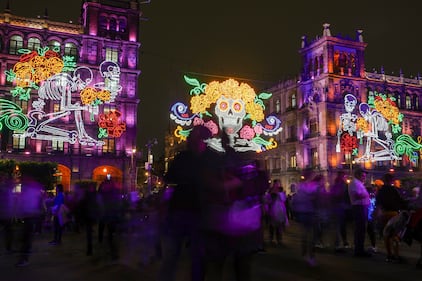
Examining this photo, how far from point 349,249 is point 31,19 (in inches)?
1674

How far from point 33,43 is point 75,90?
7200mm

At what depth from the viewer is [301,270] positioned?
852 centimetres

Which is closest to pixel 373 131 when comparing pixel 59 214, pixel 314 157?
pixel 314 157

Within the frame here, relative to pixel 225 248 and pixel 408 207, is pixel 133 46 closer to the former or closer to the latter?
pixel 408 207

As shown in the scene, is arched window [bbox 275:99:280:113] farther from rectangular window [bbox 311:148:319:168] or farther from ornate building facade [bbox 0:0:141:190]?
ornate building facade [bbox 0:0:141:190]

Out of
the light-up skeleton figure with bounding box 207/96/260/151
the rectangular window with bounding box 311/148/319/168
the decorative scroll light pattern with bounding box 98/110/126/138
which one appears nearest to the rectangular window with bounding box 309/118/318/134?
the rectangular window with bounding box 311/148/319/168

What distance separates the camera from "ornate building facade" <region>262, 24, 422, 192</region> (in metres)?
54.0

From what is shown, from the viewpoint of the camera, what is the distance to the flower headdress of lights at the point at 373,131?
52.1m

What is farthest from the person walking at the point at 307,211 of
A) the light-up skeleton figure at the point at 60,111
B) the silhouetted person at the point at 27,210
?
the light-up skeleton figure at the point at 60,111

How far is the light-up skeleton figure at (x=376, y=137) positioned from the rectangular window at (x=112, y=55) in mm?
27692

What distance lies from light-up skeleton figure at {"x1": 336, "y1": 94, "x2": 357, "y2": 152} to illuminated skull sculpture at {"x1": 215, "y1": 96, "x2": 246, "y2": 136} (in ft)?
88.3

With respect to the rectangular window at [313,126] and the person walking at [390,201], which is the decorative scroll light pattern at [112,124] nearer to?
the rectangular window at [313,126]

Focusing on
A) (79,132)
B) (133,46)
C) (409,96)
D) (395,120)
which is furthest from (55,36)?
(409,96)

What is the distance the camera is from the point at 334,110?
5491cm
